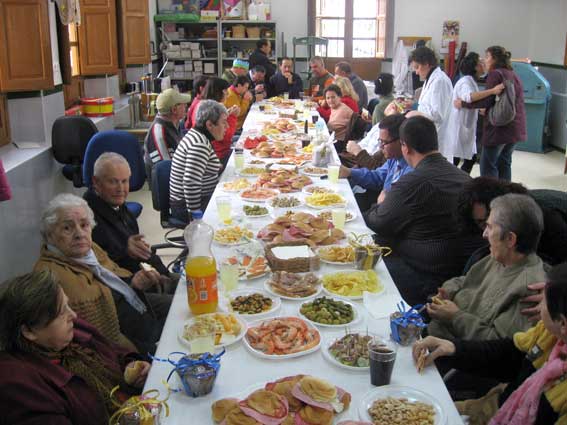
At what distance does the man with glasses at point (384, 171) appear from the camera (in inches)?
140

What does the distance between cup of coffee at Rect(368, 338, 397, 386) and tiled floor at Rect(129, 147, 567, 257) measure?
11.6ft

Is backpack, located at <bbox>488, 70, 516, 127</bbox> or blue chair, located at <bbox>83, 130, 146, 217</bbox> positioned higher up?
backpack, located at <bbox>488, 70, 516, 127</bbox>

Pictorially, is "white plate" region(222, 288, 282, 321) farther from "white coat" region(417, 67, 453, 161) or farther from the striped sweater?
"white coat" region(417, 67, 453, 161)

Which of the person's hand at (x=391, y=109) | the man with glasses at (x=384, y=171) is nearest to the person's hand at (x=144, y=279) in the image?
the man with glasses at (x=384, y=171)

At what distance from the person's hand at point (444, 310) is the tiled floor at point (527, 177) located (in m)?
3.16

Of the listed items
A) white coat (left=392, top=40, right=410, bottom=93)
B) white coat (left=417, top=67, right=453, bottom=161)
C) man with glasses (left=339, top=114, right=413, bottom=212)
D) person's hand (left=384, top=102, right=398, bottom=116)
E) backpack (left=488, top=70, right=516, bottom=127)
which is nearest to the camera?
man with glasses (left=339, top=114, right=413, bottom=212)

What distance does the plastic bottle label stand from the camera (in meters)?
1.98

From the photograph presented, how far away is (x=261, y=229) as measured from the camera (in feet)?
9.29

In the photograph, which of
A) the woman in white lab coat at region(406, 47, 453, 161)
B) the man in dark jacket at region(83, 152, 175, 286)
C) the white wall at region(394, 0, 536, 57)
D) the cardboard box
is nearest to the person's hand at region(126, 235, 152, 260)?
the man in dark jacket at region(83, 152, 175, 286)

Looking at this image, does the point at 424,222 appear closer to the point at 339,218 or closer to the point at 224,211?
the point at 339,218

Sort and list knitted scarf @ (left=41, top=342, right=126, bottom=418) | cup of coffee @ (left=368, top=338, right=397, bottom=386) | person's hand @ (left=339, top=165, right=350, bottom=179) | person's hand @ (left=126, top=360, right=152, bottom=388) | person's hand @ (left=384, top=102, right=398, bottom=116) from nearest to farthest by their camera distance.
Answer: cup of coffee @ (left=368, top=338, right=397, bottom=386) → knitted scarf @ (left=41, top=342, right=126, bottom=418) → person's hand @ (left=126, top=360, right=152, bottom=388) → person's hand @ (left=339, top=165, right=350, bottom=179) → person's hand @ (left=384, top=102, right=398, bottom=116)

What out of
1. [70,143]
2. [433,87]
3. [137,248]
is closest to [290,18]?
[433,87]

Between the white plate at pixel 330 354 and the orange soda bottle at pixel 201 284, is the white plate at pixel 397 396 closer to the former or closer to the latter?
the white plate at pixel 330 354

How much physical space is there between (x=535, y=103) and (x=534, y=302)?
745 cm
